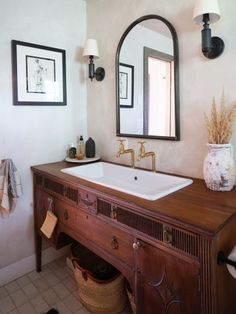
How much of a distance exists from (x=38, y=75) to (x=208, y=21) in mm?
1318

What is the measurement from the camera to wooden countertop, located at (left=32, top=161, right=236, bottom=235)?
0.88 m

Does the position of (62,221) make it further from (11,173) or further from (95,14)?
(95,14)

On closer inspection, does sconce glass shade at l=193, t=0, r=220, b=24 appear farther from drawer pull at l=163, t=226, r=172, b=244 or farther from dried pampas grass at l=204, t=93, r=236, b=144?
drawer pull at l=163, t=226, r=172, b=244

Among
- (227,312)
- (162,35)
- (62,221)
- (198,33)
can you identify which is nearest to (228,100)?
(198,33)

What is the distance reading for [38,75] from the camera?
188cm

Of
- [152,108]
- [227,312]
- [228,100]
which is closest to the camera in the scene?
[227,312]

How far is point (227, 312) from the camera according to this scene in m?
0.99

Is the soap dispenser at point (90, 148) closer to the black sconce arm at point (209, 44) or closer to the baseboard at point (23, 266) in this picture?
the baseboard at point (23, 266)

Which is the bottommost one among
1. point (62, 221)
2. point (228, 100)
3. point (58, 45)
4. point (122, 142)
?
point (62, 221)

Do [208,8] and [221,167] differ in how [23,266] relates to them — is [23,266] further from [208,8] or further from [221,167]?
[208,8]

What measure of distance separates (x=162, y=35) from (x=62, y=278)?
2000 millimetres

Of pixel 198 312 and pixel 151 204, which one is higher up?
pixel 151 204

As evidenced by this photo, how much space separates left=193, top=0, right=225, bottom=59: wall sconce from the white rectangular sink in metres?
0.74

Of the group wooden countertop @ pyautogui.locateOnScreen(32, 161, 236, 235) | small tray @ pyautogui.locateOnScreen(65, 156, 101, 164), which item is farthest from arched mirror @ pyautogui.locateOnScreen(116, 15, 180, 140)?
wooden countertop @ pyautogui.locateOnScreen(32, 161, 236, 235)
